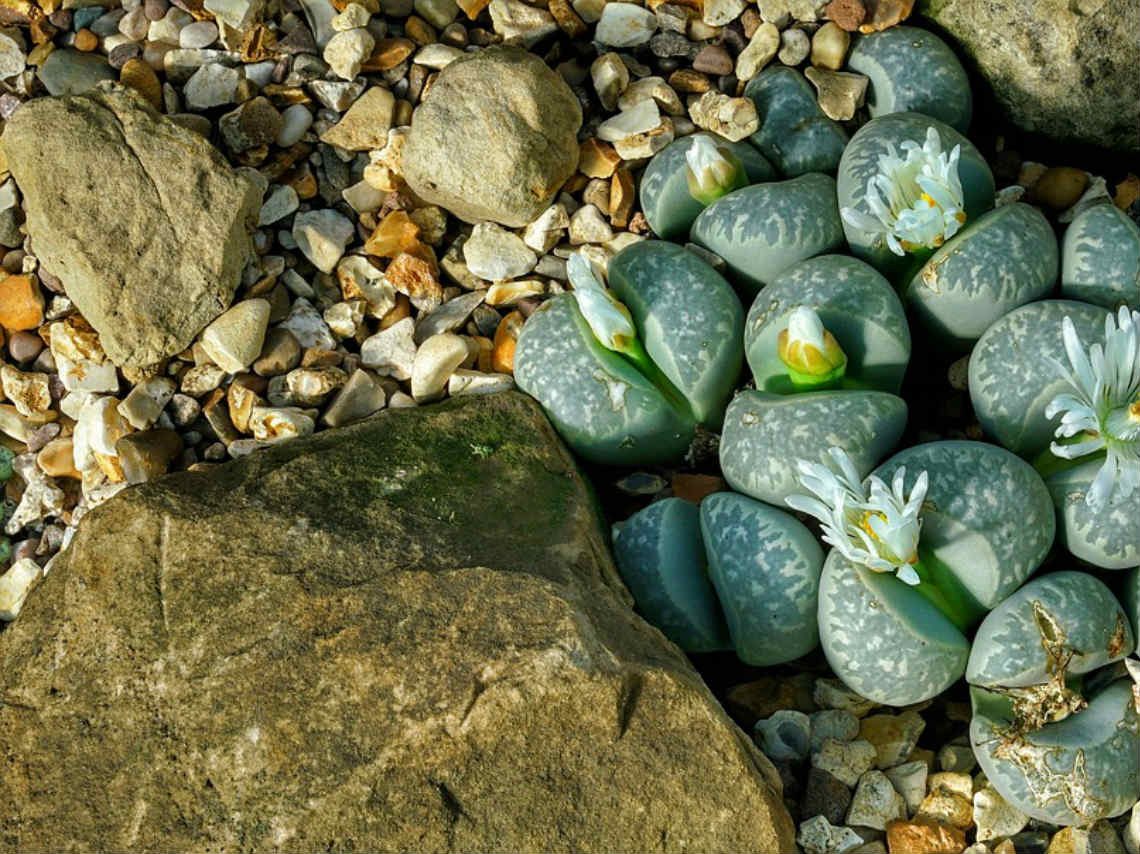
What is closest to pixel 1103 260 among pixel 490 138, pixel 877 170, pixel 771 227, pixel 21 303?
pixel 877 170

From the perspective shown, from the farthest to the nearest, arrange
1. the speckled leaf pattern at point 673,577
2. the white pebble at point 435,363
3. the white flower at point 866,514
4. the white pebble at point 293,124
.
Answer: the white pebble at point 293,124
the white pebble at point 435,363
the speckled leaf pattern at point 673,577
the white flower at point 866,514

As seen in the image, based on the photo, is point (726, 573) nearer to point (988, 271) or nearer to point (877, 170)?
point (988, 271)

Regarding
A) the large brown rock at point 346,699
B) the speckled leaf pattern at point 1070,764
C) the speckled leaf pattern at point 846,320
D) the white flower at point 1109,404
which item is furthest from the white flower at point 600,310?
the speckled leaf pattern at point 1070,764

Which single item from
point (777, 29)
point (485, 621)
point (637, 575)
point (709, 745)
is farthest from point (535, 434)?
point (777, 29)

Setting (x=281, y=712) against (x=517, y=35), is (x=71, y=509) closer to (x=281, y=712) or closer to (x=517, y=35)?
(x=281, y=712)

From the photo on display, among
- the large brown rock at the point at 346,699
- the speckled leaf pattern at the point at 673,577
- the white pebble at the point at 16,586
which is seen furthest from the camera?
the white pebble at the point at 16,586

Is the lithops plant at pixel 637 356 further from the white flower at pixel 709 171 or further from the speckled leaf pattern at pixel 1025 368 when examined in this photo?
the speckled leaf pattern at pixel 1025 368
